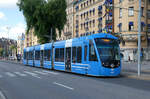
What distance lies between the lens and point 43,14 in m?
44.2

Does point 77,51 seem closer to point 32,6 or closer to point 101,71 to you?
point 101,71

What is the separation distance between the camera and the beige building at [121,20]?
4753cm

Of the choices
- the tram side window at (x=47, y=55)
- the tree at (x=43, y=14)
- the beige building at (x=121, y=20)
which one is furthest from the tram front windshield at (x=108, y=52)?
the tree at (x=43, y=14)

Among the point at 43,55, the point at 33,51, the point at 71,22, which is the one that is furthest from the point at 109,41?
the point at 71,22

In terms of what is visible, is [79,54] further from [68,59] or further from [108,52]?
[108,52]


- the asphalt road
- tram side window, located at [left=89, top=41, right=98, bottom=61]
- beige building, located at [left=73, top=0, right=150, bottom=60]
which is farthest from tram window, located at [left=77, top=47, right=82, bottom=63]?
beige building, located at [left=73, top=0, right=150, bottom=60]

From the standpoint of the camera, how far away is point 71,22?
72.0 metres

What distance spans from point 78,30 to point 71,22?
5.57 m

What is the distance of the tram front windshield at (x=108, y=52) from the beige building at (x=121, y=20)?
25.7 m

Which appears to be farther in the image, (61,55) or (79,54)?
(61,55)

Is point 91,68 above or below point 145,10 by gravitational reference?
below

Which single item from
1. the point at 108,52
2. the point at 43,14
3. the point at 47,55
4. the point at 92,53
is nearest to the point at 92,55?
the point at 92,53

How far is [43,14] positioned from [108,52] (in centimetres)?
2906

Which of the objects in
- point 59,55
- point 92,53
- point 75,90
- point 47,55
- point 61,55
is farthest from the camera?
point 47,55
